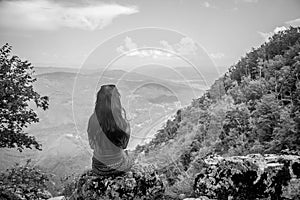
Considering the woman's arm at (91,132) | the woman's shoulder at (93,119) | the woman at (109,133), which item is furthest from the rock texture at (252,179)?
the woman's shoulder at (93,119)

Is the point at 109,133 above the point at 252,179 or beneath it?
above

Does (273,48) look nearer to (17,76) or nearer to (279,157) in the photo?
(279,157)

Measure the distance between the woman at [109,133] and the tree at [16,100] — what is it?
12.1 ft

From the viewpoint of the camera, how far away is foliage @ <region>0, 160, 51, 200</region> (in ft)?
26.7

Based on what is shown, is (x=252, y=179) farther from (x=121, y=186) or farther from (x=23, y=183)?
(x=23, y=183)

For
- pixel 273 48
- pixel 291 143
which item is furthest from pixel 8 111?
pixel 273 48

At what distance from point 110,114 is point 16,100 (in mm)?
4020

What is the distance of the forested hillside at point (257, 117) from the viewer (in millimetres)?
13367

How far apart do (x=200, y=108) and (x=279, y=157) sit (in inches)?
934

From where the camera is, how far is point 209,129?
68.9 feet

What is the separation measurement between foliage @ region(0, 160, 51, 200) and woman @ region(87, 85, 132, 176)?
11.4 ft

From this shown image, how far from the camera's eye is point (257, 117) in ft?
54.1

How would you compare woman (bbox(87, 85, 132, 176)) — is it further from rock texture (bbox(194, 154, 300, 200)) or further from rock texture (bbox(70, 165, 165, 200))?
rock texture (bbox(194, 154, 300, 200))

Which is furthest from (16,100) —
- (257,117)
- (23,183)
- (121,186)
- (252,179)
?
(257,117)
